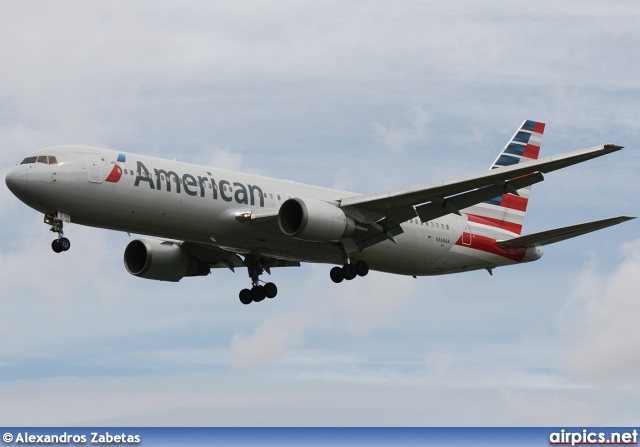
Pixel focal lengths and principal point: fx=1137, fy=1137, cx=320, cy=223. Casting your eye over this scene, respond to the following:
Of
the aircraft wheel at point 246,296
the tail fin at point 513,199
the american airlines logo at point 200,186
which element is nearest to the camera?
the american airlines logo at point 200,186

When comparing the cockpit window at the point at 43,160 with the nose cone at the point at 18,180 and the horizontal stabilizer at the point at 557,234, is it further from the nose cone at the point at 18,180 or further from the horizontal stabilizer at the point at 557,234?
the horizontal stabilizer at the point at 557,234

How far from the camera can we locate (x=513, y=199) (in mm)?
52125

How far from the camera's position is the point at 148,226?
40875 mm

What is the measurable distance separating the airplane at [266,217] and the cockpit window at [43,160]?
0.03 meters

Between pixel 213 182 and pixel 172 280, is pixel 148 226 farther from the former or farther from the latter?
pixel 172 280

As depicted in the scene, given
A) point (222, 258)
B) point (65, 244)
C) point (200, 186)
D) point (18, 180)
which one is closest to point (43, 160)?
point (18, 180)

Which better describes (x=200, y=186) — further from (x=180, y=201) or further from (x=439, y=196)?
(x=439, y=196)

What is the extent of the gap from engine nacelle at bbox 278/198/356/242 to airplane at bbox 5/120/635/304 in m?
0.05

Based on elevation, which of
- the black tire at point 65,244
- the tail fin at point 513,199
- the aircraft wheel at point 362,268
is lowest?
the black tire at point 65,244

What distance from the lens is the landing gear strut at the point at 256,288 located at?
48.4 metres

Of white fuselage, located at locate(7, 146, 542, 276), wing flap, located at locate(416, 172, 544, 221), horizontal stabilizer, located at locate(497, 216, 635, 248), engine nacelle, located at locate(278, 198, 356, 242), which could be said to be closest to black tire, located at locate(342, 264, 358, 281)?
white fuselage, located at locate(7, 146, 542, 276)

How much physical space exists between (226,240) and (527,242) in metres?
13.7

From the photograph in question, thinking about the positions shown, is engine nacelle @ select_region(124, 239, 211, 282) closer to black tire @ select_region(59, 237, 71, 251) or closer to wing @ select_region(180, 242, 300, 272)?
wing @ select_region(180, 242, 300, 272)

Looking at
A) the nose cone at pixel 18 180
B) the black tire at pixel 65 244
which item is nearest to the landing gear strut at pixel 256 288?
the black tire at pixel 65 244
